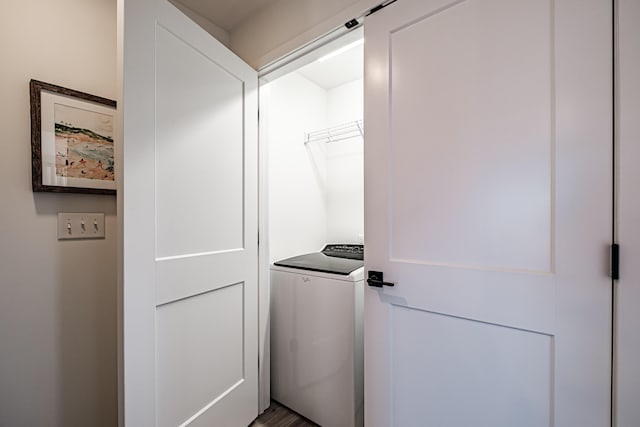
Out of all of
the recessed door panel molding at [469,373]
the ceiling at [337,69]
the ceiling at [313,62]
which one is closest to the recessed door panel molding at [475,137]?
the recessed door panel molding at [469,373]

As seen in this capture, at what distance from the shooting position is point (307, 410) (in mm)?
1648

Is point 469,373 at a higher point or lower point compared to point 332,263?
lower

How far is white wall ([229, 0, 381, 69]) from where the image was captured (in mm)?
1265

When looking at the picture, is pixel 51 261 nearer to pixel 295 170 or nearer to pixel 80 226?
pixel 80 226

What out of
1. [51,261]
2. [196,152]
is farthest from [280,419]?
[196,152]

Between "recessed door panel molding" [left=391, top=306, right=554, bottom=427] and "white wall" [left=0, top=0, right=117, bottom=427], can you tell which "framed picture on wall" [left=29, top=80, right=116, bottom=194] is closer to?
"white wall" [left=0, top=0, right=117, bottom=427]

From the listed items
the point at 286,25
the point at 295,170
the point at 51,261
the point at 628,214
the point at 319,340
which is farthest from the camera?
the point at 295,170

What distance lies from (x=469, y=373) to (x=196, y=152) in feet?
4.74

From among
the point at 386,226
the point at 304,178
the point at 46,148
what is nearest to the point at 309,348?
the point at 386,226

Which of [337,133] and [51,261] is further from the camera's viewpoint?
[337,133]

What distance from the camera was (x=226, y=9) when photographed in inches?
65.0

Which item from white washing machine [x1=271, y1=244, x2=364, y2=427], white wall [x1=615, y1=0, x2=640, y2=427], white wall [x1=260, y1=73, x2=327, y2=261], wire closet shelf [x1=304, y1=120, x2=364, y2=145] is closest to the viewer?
white wall [x1=615, y1=0, x2=640, y2=427]

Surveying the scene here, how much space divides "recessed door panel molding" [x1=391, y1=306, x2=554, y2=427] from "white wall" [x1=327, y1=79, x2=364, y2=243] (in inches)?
54.6

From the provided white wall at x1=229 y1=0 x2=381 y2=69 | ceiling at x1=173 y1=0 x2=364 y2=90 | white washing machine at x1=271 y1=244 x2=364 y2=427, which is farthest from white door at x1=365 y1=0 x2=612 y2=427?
ceiling at x1=173 y1=0 x2=364 y2=90
